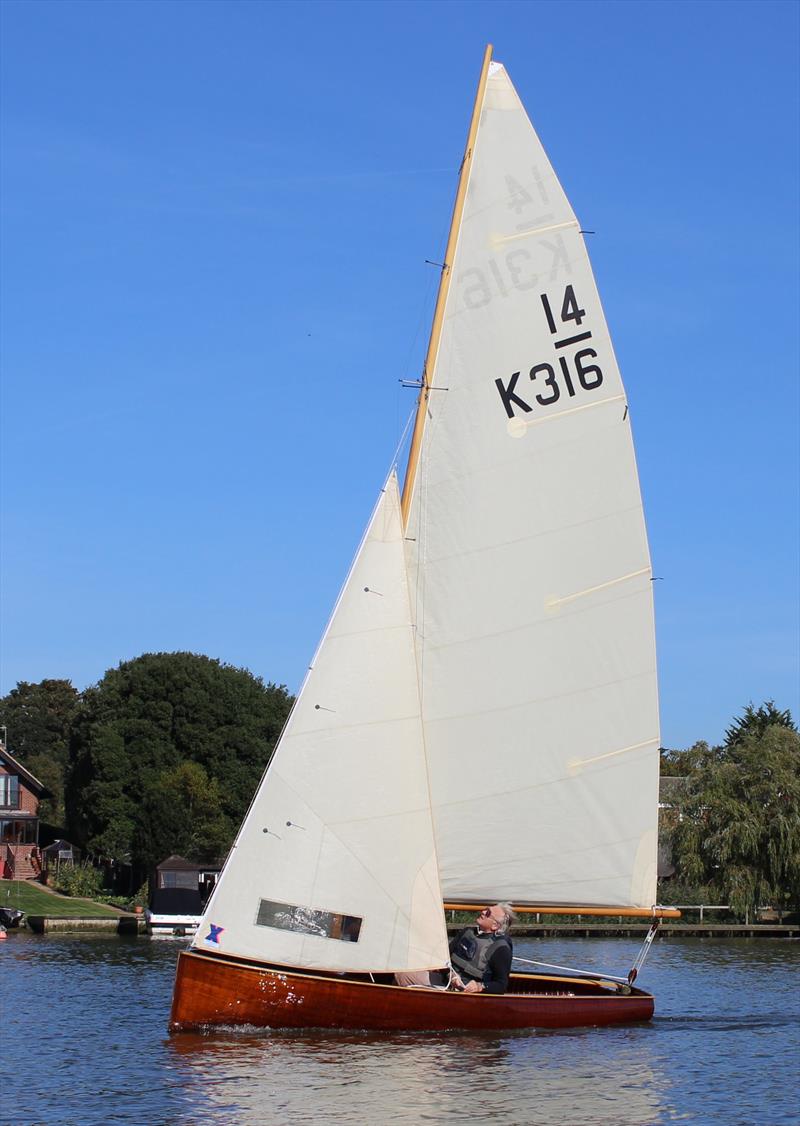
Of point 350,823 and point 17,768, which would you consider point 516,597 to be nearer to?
point 350,823

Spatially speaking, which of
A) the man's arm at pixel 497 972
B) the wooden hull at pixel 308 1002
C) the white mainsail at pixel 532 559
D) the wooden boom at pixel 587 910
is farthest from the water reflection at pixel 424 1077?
the white mainsail at pixel 532 559

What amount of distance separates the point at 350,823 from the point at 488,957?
136 inches

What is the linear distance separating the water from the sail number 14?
38.3 ft

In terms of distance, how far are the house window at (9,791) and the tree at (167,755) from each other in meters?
3.25

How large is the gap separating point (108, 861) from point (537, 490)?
61.4 meters

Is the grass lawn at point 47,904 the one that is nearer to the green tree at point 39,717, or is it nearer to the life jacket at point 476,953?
the life jacket at point 476,953

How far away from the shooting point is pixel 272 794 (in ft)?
85.6

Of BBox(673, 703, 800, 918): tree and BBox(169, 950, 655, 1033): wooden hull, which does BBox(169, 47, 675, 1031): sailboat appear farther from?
BBox(673, 703, 800, 918): tree

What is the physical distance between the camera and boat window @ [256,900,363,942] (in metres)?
25.4

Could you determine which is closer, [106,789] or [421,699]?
[421,699]

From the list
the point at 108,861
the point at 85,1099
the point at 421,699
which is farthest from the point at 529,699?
the point at 108,861

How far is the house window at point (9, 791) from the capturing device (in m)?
86.2

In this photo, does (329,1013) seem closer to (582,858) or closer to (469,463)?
(582,858)

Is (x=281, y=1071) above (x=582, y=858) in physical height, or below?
below
